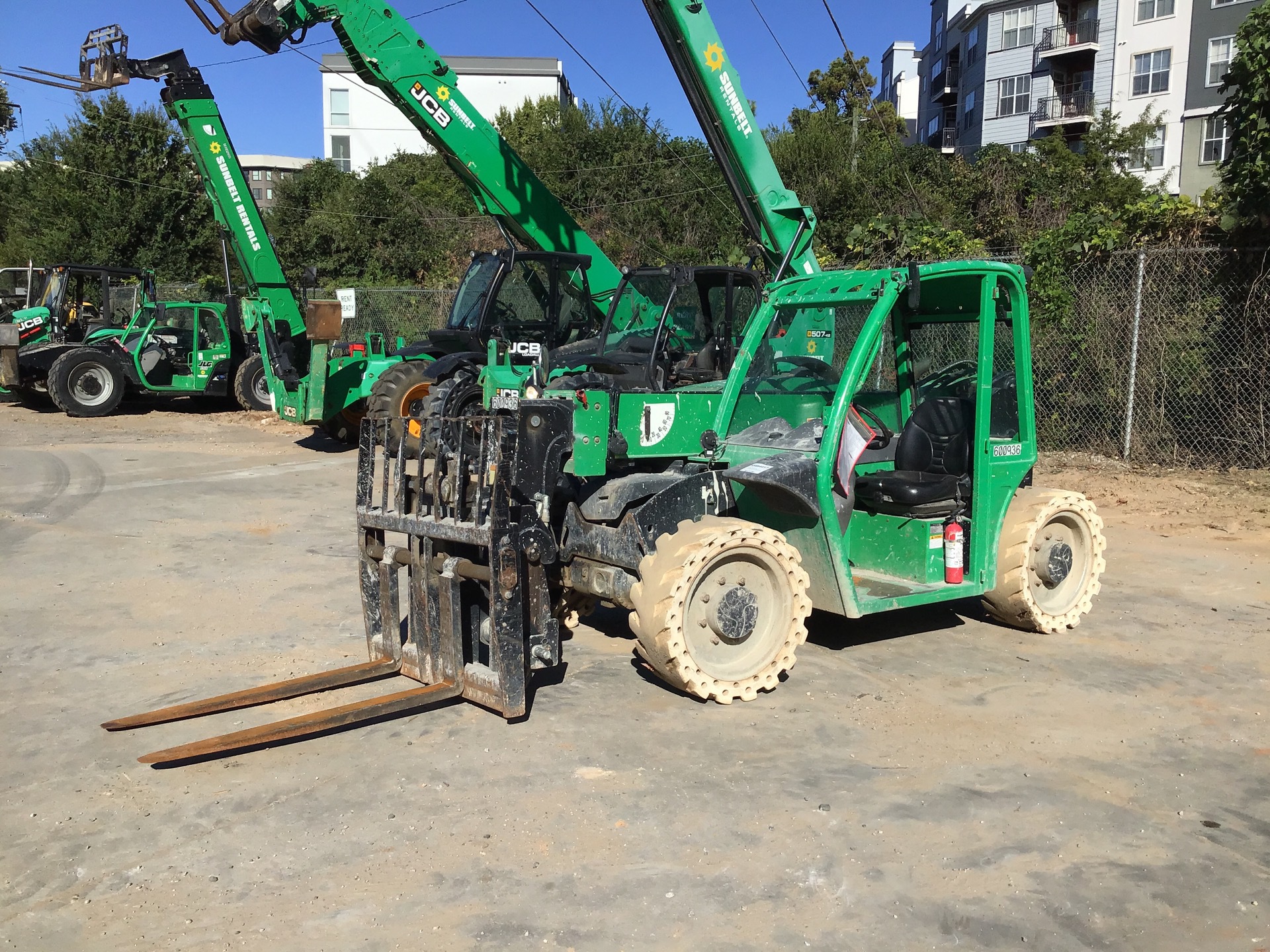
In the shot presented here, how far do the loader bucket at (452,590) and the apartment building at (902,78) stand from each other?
211 feet

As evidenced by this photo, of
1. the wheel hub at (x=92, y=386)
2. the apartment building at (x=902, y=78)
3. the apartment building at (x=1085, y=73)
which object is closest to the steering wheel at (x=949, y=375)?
the wheel hub at (x=92, y=386)

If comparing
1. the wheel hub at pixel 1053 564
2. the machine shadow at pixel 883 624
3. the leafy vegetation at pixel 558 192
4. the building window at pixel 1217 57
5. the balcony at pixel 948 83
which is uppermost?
the balcony at pixel 948 83

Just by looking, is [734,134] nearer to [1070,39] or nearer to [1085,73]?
[1070,39]

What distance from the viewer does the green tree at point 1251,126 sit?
10.2m

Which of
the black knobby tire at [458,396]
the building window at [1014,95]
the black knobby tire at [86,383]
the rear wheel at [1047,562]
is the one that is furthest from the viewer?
the building window at [1014,95]

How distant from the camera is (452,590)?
4938mm

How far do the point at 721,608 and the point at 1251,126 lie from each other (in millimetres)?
8764

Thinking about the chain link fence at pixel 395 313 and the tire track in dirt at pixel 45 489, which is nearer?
the tire track in dirt at pixel 45 489

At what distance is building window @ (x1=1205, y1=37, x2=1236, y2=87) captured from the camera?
113ft

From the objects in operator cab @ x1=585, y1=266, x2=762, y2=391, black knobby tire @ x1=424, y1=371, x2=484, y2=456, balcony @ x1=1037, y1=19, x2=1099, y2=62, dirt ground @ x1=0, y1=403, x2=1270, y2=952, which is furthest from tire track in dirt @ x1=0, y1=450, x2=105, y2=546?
balcony @ x1=1037, y1=19, x2=1099, y2=62

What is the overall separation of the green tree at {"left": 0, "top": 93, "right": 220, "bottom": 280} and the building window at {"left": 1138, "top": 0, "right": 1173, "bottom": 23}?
32488 mm

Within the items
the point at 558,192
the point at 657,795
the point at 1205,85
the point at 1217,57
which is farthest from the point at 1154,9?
the point at 657,795

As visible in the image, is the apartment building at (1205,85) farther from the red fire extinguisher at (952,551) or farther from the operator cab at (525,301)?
the red fire extinguisher at (952,551)

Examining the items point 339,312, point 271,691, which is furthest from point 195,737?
point 339,312
